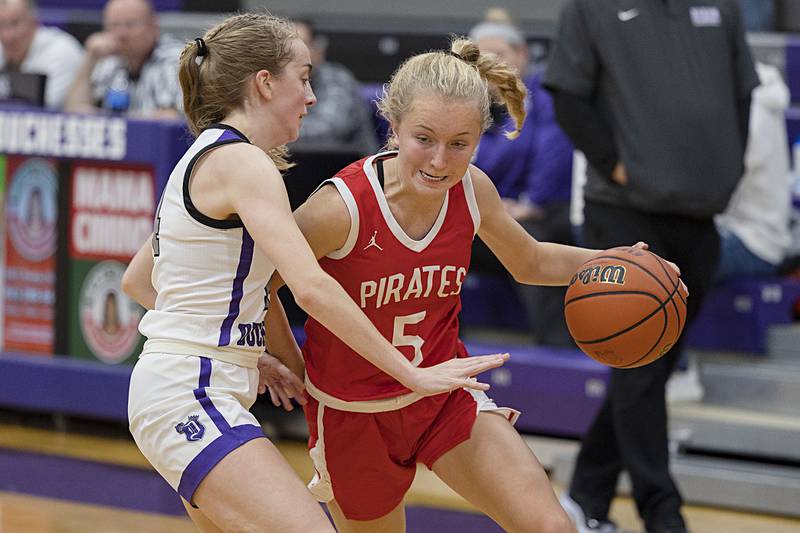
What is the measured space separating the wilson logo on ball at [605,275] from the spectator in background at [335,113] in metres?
3.52

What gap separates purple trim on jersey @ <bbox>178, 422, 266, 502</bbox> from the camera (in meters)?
2.85

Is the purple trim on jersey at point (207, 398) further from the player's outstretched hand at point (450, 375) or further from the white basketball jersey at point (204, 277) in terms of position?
the player's outstretched hand at point (450, 375)

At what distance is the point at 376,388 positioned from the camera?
328cm

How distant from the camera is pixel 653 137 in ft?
15.7

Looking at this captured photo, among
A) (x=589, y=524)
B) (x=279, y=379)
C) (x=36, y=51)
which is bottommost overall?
(x=589, y=524)

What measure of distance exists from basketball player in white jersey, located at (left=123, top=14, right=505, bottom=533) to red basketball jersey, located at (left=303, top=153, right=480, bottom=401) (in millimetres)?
231

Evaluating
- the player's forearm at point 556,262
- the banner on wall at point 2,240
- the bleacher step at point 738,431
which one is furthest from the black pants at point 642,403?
the banner on wall at point 2,240

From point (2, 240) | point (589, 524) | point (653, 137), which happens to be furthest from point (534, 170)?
point (2, 240)

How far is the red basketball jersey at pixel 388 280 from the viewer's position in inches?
126

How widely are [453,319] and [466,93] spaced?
2.09 feet

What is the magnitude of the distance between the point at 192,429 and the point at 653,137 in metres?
2.45

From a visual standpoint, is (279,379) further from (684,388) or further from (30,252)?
(30,252)

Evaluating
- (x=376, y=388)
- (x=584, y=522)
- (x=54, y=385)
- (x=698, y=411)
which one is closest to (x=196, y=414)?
(x=376, y=388)

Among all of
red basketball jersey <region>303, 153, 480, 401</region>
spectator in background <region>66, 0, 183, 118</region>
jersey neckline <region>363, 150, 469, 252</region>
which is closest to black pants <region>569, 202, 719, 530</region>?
red basketball jersey <region>303, 153, 480, 401</region>
